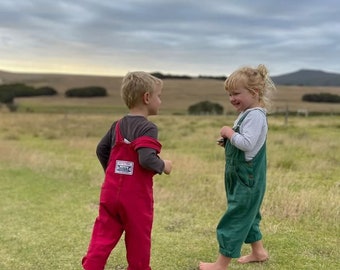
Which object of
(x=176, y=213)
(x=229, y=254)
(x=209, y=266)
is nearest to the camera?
(x=229, y=254)

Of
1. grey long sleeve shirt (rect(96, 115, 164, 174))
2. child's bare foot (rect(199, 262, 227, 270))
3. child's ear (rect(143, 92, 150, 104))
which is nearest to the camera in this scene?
grey long sleeve shirt (rect(96, 115, 164, 174))

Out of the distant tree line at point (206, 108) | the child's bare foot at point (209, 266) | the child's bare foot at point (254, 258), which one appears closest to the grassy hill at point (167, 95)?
the distant tree line at point (206, 108)

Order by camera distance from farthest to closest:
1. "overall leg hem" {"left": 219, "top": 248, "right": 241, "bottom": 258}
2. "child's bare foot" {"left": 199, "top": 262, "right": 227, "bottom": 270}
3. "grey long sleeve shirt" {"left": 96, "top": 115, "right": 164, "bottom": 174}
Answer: "child's bare foot" {"left": 199, "top": 262, "right": 227, "bottom": 270} → "overall leg hem" {"left": 219, "top": 248, "right": 241, "bottom": 258} → "grey long sleeve shirt" {"left": 96, "top": 115, "right": 164, "bottom": 174}

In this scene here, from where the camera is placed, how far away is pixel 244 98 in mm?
3869

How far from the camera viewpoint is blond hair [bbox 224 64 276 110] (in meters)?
3.84

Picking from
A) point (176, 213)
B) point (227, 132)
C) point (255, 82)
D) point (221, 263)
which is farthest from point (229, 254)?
point (176, 213)

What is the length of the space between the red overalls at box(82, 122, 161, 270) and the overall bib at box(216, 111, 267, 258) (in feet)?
2.36

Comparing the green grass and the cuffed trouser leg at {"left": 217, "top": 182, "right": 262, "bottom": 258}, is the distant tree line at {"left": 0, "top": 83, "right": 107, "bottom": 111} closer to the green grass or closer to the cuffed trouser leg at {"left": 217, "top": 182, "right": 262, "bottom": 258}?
the green grass

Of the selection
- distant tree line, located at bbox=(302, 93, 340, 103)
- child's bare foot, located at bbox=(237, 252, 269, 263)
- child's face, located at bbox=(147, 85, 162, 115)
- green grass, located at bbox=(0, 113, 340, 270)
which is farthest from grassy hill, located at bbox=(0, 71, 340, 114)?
child's face, located at bbox=(147, 85, 162, 115)

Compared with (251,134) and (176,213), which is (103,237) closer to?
(251,134)

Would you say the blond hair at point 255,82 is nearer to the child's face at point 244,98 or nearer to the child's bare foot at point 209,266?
the child's face at point 244,98

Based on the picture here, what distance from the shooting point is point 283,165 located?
10.9m

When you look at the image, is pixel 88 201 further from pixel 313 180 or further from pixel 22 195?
pixel 313 180

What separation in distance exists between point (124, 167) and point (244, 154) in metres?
0.96
